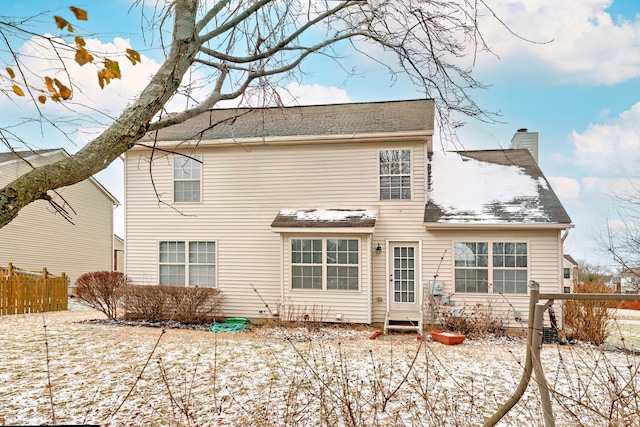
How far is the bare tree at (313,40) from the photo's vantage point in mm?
4441

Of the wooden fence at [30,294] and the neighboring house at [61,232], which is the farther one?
the neighboring house at [61,232]

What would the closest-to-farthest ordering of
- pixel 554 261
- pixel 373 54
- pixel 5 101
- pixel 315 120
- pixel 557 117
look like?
pixel 5 101, pixel 373 54, pixel 557 117, pixel 554 261, pixel 315 120

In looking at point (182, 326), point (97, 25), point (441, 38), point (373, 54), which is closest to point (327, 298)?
point (182, 326)

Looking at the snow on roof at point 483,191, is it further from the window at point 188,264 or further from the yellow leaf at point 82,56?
the yellow leaf at point 82,56

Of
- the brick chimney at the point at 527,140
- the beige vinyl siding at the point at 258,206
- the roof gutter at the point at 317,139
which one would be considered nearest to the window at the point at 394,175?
the beige vinyl siding at the point at 258,206

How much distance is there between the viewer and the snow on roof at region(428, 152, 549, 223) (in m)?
10.8

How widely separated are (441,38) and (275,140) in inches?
282

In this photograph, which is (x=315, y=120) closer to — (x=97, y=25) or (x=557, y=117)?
(x=557, y=117)

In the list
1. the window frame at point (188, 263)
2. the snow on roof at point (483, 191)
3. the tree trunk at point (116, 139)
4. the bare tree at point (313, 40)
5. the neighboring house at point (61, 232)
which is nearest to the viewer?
the tree trunk at point (116, 139)

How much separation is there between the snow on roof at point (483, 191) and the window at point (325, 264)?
2505mm

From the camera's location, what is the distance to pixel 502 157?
1348 centimetres

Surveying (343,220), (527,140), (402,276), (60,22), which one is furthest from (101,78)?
(527,140)

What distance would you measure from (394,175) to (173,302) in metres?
6.75

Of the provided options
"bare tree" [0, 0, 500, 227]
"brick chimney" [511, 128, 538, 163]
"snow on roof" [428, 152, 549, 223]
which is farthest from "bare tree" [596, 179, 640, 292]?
"bare tree" [0, 0, 500, 227]
